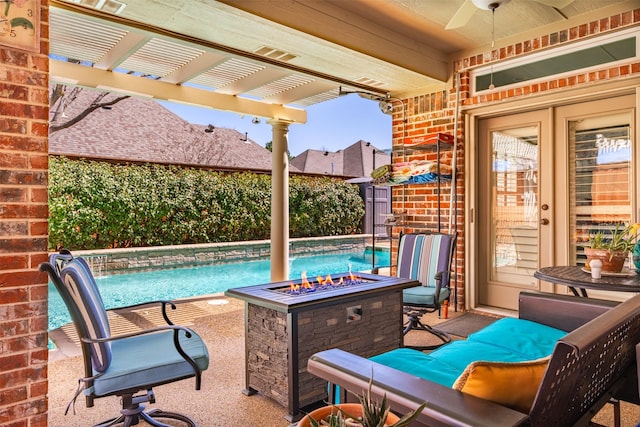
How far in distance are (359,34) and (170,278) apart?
21.4 ft

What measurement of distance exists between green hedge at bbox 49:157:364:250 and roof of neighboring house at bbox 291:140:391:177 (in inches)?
298

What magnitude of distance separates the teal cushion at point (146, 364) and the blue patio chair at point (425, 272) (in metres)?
2.15

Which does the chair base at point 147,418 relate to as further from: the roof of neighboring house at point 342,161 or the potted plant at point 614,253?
the roof of neighboring house at point 342,161

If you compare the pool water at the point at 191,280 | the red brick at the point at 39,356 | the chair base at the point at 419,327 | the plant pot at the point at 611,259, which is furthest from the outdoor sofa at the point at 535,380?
the pool water at the point at 191,280

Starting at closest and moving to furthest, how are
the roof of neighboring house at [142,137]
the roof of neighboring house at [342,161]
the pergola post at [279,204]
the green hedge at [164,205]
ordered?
the pergola post at [279,204], the green hedge at [164,205], the roof of neighboring house at [142,137], the roof of neighboring house at [342,161]

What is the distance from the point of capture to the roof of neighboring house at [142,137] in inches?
513

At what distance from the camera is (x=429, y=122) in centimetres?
547

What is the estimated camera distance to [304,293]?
9.18ft

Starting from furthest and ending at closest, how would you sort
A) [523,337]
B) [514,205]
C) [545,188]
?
[514,205], [545,188], [523,337]

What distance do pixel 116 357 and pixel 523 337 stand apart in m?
2.25

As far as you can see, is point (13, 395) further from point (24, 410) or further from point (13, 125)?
point (13, 125)

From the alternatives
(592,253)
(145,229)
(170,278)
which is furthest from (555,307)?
(145,229)

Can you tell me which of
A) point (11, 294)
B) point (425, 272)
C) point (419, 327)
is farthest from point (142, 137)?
point (11, 294)

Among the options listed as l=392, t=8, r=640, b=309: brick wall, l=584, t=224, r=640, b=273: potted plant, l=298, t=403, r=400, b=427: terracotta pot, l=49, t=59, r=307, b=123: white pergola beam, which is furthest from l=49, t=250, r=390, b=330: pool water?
l=298, t=403, r=400, b=427: terracotta pot
